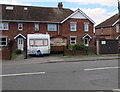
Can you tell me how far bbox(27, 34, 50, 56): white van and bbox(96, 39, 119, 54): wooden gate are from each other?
255 inches

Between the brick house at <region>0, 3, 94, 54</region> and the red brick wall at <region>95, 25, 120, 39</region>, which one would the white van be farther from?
the red brick wall at <region>95, 25, 120, 39</region>

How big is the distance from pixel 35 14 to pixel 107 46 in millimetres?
16741

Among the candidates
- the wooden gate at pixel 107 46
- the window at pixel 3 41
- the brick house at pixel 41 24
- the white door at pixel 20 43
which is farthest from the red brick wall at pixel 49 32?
the wooden gate at pixel 107 46

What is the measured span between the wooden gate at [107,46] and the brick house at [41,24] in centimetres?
1162

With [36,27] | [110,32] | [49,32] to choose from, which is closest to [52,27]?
[49,32]

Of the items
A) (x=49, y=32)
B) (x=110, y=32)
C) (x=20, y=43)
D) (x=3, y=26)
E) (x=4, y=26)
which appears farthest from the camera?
(x=110, y=32)

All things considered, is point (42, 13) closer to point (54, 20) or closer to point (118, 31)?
point (54, 20)

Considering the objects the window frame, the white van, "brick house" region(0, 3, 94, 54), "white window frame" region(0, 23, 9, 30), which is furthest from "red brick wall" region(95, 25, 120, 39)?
"white window frame" region(0, 23, 9, 30)

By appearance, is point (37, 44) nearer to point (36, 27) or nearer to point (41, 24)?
point (36, 27)

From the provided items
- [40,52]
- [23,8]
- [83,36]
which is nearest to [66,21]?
[83,36]

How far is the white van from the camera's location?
21938 mm

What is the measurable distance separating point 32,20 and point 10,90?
26539 mm

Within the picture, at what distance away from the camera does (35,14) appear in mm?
33938

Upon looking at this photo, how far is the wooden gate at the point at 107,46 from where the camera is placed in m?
22.3
